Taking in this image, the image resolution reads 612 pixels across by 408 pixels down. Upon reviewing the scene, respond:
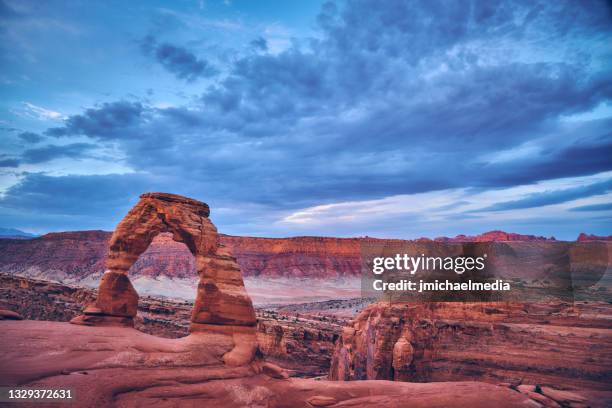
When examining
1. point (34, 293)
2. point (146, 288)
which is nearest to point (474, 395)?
point (34, 293)

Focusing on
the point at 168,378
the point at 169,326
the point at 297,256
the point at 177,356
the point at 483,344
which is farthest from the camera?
the point at 297,256

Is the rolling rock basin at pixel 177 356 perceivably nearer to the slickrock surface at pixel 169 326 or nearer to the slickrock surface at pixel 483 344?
the slickrock surface at pixel 483 344

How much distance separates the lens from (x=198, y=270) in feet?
59.3

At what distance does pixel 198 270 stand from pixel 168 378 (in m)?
5.19

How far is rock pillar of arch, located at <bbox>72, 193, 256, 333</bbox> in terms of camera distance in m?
17.3

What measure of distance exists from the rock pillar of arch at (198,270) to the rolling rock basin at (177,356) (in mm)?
44

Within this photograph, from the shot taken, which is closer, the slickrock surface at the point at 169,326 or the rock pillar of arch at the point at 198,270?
the rock pillar of arch at the point at 198,270

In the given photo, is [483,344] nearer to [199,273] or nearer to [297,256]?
[199,273]

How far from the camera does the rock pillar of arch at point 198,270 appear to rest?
680 inches

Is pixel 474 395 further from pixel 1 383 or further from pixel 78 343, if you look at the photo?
pixel 1 383

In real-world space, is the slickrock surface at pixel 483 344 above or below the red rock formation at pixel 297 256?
below

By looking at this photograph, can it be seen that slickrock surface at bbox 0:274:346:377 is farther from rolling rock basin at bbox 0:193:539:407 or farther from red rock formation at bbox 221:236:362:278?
red rock formation at bbox 221:236:362:278

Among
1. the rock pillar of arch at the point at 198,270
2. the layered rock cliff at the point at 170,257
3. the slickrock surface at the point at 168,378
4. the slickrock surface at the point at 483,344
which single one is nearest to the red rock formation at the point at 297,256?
the layered rock cliff at the point at 170,257

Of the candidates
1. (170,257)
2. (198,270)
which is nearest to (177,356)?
(198,270)
